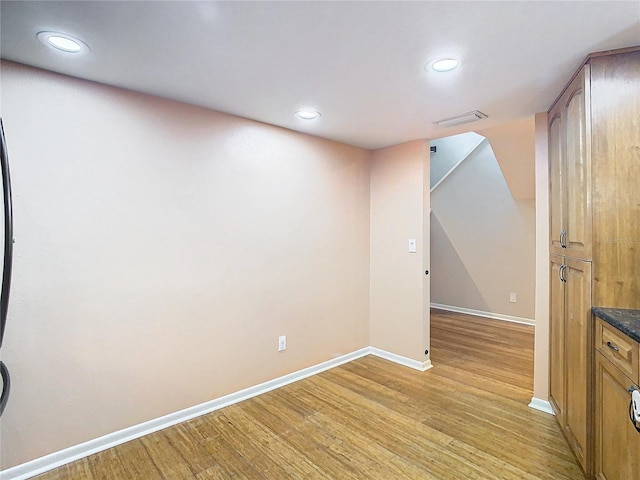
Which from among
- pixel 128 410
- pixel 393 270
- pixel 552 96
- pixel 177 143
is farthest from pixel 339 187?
pixel 128 410

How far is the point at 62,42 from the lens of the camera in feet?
5.18

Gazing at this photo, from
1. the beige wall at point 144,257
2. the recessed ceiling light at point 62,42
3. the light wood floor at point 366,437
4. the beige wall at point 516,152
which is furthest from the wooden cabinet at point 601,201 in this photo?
the recessed ceiling light at point 62,42

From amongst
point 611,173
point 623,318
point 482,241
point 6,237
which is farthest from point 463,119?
point 482,241

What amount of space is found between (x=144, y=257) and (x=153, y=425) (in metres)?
1.09

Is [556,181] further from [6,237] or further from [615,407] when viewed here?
[6,237]

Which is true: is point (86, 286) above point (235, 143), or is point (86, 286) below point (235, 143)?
below

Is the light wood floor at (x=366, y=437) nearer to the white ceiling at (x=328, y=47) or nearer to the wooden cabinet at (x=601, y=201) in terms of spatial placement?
the wooden cabinet at (x=601, y=201)

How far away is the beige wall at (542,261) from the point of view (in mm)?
2426

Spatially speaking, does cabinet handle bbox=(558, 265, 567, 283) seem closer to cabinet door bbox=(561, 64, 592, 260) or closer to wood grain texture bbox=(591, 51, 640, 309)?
cabinet door bbox=(561, 64, 592, 260)

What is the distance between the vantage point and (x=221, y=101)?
7.51 feet

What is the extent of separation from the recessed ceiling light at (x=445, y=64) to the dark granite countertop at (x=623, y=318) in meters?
1.40

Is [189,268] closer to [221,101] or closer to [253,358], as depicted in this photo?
[253,358]

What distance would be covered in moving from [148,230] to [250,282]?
850 mm

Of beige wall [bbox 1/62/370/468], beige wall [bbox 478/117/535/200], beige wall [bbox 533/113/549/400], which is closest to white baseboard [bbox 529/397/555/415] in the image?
beige wall [bbox 533/113/549/400]
